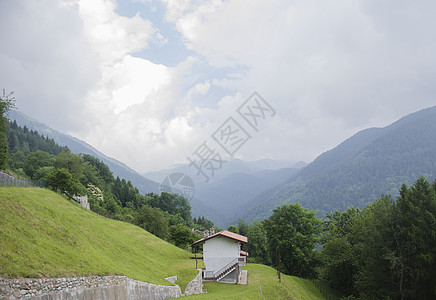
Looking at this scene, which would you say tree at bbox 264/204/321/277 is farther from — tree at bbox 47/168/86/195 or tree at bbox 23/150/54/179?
tree at bbox 23/150/54/179

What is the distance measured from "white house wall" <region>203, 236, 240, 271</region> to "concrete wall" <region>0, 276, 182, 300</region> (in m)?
20.7

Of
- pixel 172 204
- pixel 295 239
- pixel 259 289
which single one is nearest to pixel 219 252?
pixel 259 289

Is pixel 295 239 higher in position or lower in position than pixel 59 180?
lower

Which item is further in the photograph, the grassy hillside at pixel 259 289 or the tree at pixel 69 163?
the tree at pixel 69 163

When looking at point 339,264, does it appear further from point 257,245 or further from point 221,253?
point 257,245

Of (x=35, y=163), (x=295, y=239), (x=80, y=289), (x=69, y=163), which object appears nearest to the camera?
(x=80, y=289)

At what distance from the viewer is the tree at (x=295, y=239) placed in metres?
52.2

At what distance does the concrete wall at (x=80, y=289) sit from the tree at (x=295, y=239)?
121 ft

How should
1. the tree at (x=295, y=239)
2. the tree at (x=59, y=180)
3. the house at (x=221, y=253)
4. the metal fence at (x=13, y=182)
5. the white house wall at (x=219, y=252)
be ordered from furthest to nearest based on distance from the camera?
1. the tree at (x=295, y=239)
2. the tree at (x=59, y=180)
3. the white house wall at (x=219, y=252)
4. the house at (x=221, y=253)
5. the metal fence at (x=13, y=182)

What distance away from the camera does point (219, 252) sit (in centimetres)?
4131

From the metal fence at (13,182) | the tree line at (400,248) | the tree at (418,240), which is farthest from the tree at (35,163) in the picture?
the tree at (418,240)

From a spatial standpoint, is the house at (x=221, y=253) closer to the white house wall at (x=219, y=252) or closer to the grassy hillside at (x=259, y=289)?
the white house wall at (x=219, y=252)

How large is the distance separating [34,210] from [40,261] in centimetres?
596

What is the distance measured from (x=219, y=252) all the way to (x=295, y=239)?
713 inches
